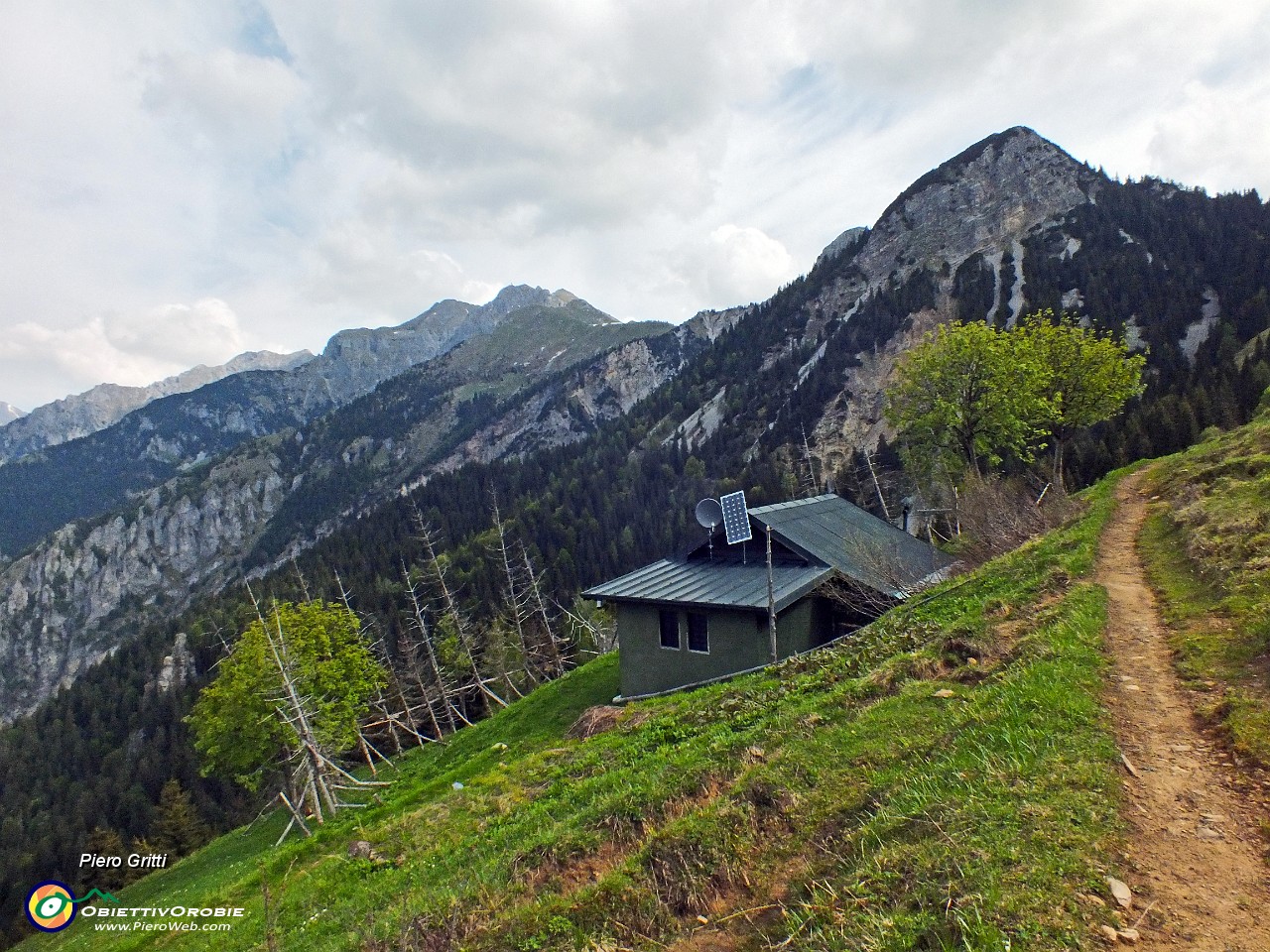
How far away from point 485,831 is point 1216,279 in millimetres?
120885

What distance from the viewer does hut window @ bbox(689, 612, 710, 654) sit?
2273cm

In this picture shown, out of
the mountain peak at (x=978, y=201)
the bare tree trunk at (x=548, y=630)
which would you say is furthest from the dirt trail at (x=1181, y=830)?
the mountain peak at (x=978, y=201)

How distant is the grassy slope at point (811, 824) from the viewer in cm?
480

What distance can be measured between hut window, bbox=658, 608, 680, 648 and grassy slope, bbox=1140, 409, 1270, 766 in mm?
14813

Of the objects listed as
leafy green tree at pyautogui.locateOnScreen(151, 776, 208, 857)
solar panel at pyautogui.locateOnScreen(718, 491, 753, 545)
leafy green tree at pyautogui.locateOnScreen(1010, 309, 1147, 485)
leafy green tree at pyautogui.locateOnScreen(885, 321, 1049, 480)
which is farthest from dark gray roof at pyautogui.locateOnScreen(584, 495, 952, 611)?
leafy green tree at pyautogui.locateOnScreen(151, 776, 208, 857)

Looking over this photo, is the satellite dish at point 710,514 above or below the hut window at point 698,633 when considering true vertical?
above

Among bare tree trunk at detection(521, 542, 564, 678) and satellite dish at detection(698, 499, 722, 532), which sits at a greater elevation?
satellite dish at detection(698, 499, 722, 532)

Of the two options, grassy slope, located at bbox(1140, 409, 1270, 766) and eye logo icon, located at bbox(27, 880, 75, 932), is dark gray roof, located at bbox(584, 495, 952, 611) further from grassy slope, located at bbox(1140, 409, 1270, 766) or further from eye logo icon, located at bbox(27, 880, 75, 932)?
eye logo icon, located at bbox(27, 880, 75, 932)

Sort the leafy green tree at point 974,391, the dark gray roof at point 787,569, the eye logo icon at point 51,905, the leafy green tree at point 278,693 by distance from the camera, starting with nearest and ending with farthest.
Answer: the eye logo icon at point 51,905
the dark gray roof at point 787,569
the leafy green tree at point 974,391
the leafy green tree at point 278,693

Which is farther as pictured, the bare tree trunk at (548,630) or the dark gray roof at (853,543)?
the bare tree trunk at (548,630)

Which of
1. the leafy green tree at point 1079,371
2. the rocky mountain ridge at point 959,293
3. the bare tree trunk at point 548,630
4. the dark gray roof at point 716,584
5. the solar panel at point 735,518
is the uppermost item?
the rocky mountain ridge at point 959,293

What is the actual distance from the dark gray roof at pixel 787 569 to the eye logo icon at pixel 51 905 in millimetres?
16625

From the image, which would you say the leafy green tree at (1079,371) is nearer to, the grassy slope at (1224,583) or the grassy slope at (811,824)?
the grassy slope at (1224,583)

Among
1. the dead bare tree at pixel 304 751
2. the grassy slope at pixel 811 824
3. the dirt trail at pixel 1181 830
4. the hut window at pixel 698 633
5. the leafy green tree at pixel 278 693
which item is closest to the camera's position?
the dirt trail at pixel 1181 830
